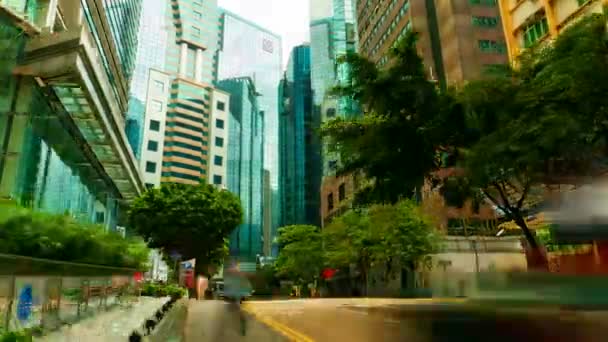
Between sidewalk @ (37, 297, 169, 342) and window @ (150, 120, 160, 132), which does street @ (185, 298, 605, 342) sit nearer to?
sidewalk @ (37, 297, 169, 342)

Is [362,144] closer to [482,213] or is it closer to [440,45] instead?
[482,213]

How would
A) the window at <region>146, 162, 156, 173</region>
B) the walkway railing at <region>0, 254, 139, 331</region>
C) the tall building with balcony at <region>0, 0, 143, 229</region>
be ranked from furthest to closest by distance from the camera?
the window at <region>146, 162, 156, 173</region> → the tall building with balcony at <region>0, 0, 143, 229</region> → the walkway railing at <region>0, 254, 139, 331</region>

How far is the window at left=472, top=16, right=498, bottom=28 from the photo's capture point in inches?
1949

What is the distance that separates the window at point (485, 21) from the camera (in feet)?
162

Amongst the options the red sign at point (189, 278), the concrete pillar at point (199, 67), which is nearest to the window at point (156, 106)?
the concrete pillar at point (199, 67)

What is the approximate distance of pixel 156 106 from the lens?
93000 mm

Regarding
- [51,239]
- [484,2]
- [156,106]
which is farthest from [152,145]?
[51,239]

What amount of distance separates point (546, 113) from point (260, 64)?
178449mm

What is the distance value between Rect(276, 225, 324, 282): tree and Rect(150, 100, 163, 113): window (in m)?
52.9

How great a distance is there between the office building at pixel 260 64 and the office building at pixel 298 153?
4119mm

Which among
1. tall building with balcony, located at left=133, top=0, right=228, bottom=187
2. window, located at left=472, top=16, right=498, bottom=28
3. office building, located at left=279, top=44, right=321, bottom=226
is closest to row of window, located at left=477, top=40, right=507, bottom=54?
window, located at left=472, top=16, right=498, bottom=28

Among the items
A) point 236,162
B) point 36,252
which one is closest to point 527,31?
point 36,252

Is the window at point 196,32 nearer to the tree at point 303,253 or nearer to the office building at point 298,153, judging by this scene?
the office building at point 298,153

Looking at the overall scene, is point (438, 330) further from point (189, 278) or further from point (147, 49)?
point (147, 49)
